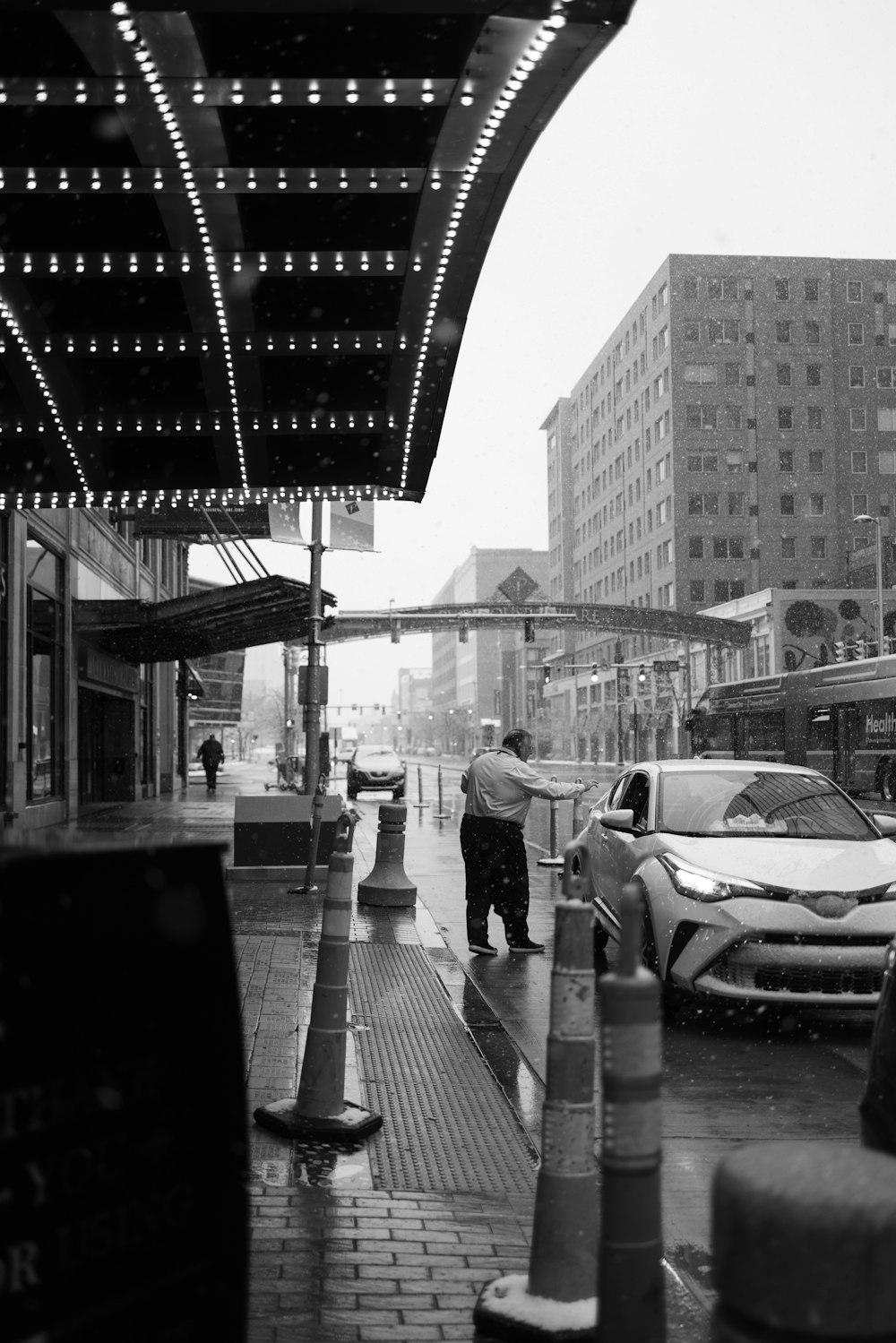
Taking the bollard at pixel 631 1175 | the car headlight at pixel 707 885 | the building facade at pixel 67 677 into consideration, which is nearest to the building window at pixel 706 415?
the building facade at pixel 67 677

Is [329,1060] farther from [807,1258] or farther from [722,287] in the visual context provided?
[722,287]

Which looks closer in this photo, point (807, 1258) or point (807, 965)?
point (807, 1258)

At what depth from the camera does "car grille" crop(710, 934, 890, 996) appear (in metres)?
7.20

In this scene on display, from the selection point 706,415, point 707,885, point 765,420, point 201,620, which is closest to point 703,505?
point 706,415

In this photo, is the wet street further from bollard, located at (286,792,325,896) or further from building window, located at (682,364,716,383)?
building window, located at (682,364,716,383)

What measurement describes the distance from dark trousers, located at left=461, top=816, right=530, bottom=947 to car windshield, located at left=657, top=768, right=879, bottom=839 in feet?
5.49

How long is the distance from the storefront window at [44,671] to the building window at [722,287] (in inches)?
2611

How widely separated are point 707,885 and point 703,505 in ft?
251

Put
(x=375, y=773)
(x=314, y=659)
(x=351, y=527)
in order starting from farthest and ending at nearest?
(x=375, y=773) < (x=351, y=527) < (x=314, y=659)

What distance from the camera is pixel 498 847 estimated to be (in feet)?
34.3

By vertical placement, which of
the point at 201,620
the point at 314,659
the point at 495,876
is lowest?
the point at 495,876

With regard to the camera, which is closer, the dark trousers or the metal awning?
the dark trousers

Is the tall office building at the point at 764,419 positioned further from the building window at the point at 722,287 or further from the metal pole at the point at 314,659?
the metal pole at the point at 314,659

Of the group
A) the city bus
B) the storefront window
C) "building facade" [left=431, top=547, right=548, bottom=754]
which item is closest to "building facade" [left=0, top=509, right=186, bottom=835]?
the storefront window
